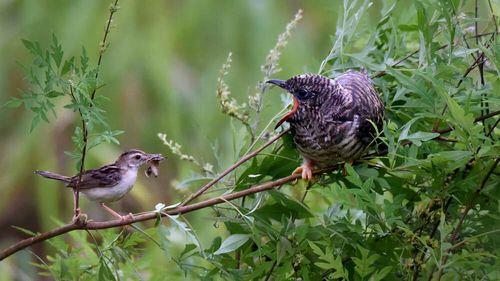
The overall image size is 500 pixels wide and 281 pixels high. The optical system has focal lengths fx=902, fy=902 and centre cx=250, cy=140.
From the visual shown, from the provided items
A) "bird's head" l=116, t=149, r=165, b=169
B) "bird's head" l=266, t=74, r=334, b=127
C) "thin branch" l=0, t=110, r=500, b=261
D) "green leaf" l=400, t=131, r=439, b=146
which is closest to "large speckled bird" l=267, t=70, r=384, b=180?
"bird's head" l=266, t=74, r=334, b=127

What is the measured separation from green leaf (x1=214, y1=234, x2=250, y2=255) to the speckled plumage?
20cm

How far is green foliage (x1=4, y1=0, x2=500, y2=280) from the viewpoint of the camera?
140 centimetres

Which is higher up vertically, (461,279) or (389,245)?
(389,245)

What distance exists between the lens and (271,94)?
3.38 m

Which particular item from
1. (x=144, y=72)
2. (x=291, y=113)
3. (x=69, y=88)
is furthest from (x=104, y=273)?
(x=144, y=72)

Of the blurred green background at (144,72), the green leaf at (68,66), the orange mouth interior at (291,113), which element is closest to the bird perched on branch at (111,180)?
the orange mouth interior at (291,113)

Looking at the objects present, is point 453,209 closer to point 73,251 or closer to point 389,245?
point 389,245

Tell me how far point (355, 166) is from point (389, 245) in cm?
17

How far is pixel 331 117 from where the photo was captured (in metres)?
1.71

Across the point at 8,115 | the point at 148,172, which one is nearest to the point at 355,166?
the point at 148,172

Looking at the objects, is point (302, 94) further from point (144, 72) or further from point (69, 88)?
point (144, 72)

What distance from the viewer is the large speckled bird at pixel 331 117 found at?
1624 mm

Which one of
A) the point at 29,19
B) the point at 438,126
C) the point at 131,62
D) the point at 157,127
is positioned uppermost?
the point at 29,19

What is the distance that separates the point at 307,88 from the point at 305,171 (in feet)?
0.60
